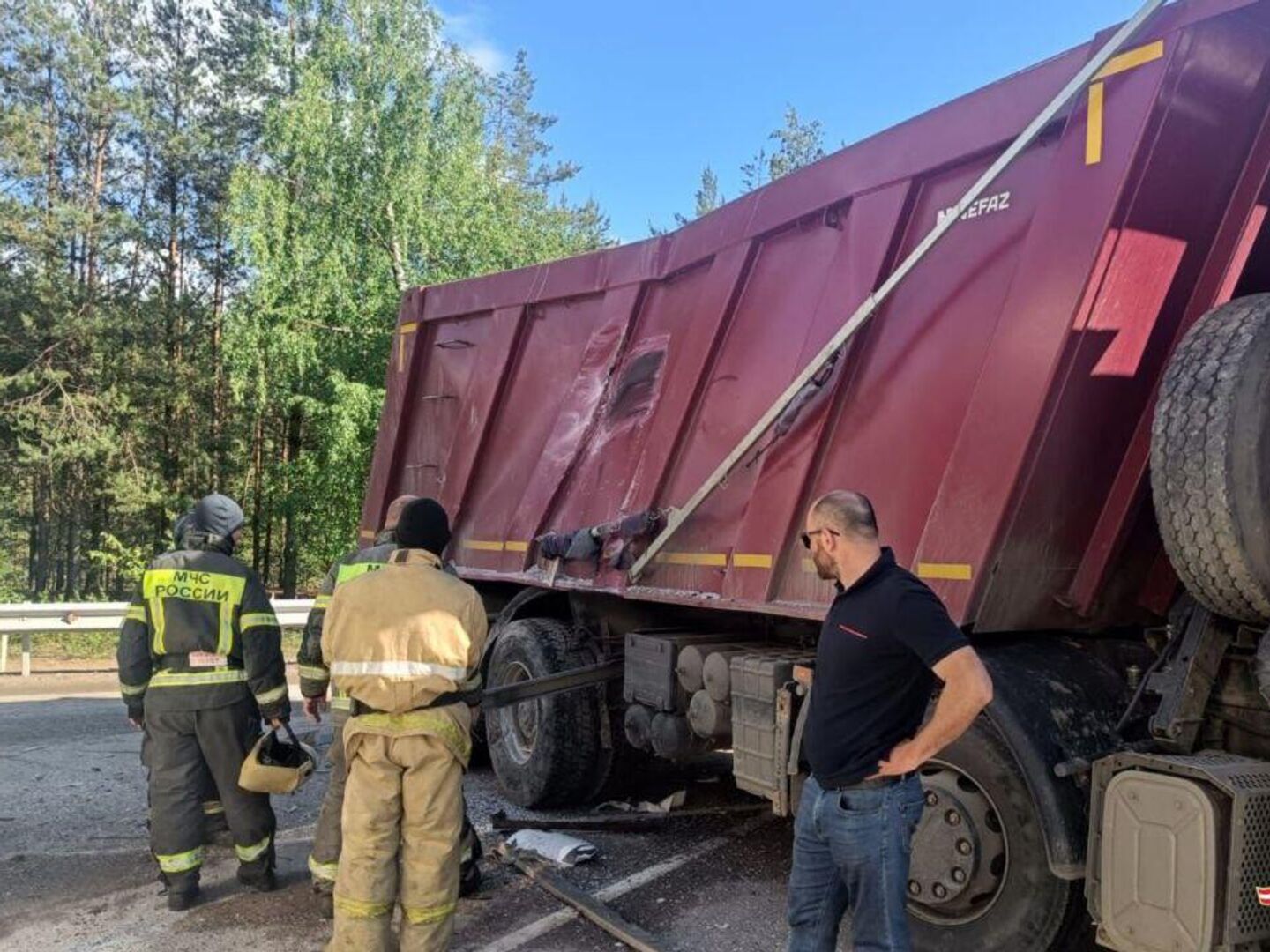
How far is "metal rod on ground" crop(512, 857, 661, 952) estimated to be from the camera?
3.65 m

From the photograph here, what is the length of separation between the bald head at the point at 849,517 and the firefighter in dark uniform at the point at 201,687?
2.83m

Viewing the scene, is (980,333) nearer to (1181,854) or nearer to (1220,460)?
(1220,460)

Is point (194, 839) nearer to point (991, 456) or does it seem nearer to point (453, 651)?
point (453, 651)

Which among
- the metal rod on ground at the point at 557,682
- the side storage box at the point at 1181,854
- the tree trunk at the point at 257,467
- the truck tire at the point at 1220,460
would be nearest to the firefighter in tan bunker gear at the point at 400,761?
the metal rod on ground at the point at 557,682

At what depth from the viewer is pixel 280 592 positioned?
78.9 ft

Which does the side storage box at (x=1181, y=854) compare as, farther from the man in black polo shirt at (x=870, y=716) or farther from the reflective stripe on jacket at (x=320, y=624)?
the reflective stripe on jacket at (x=320, y=624)

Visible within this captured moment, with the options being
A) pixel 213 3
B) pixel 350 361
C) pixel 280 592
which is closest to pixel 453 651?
pixel 350 361

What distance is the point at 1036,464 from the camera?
123 inches

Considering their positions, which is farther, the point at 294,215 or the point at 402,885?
the point at 294,215

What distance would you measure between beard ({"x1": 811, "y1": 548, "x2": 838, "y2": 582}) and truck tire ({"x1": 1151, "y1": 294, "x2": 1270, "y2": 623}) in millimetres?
967

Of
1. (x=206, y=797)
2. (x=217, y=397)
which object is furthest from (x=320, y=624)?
(x=217, y=397)

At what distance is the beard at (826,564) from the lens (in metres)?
2.66

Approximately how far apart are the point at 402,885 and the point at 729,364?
2.55m

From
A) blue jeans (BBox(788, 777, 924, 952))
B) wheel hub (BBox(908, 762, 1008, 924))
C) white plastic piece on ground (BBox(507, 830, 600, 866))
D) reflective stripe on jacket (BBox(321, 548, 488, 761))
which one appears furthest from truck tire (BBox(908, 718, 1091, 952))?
white plastic piece on ground (BBox(507, 830, 600, 866))
